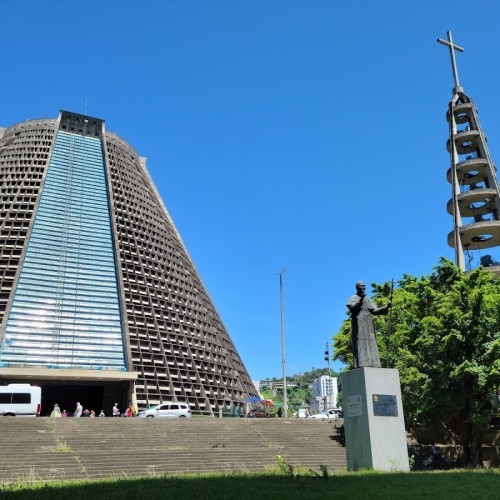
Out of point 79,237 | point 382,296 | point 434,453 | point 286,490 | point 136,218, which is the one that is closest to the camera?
point 286,490

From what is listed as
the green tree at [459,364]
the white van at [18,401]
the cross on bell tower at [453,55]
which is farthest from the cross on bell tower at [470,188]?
the white van at [18,401]

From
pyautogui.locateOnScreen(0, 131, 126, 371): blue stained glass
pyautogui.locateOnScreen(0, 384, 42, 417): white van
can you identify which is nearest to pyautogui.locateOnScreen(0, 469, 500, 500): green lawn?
pyautogui.locateOnScreen(0, 384, 42, 417): white van

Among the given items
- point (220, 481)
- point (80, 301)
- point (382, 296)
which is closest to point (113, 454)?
point (220, 481)

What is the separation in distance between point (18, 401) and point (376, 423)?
24.6 metres

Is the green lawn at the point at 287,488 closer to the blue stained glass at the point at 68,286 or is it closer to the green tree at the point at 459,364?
the green tree at the point at 459,364

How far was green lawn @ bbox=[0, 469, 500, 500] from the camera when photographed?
29.5ft

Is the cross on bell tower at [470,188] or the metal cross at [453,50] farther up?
the metal cross at [453,50]

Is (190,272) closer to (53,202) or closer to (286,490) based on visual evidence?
(53,202)

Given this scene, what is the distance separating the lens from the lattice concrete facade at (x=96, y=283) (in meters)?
40.6

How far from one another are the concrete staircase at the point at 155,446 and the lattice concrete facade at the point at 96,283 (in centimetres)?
1487

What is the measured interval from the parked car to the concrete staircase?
18.7ft

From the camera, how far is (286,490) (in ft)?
31.5

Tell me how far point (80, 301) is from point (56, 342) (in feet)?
15.9

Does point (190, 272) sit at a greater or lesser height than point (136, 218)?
lesser
